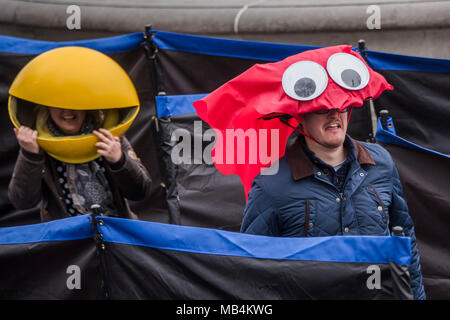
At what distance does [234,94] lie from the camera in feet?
10.5

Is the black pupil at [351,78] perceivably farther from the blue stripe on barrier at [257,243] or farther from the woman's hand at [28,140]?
the woman's hand at [28,140]

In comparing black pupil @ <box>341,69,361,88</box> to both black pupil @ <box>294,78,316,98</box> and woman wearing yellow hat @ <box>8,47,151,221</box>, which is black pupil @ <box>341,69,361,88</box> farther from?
woman wearing yellow hat @ <box>8,47,151,221</box>

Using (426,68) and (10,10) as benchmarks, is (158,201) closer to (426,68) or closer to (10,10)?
(426,68)

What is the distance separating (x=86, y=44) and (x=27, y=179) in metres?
1.48

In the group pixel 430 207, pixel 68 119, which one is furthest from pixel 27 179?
pixel 430 207

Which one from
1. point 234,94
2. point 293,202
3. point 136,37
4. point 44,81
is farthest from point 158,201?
point 293,202

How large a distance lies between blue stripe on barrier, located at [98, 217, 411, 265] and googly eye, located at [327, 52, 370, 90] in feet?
2.51

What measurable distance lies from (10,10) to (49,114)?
11.3 feet

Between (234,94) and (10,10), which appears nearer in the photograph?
(234,94)

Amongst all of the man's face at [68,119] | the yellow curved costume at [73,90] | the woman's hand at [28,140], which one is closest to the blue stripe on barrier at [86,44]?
the yellow curved costume at [73,90]

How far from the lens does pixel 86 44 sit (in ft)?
15.4

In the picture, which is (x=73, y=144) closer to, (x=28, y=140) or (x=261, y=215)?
(x=28, y=140)
